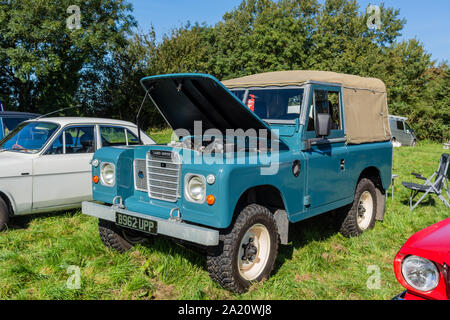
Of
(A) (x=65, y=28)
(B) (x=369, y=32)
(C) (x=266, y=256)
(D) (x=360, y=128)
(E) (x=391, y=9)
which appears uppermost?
(E) (x=391, y=9)

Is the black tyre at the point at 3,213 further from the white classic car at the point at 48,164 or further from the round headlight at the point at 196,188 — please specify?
the round headlight at the point at 196,188

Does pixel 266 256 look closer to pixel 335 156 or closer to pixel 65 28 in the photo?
pixel 335 156

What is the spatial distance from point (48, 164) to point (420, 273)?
5387 millimetres

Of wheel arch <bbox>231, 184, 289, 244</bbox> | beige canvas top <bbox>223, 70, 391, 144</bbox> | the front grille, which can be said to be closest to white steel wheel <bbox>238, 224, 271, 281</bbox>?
wheel arch <bbox>231, 184, 289, 244</bbox>

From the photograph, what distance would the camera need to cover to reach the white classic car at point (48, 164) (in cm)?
550

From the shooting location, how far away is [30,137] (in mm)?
6152

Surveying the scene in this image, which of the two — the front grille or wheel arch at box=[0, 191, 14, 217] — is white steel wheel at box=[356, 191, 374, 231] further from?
wheel arch at box=[0, 191, 14, 217]

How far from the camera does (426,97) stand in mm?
30844

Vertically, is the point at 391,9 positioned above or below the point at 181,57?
above
